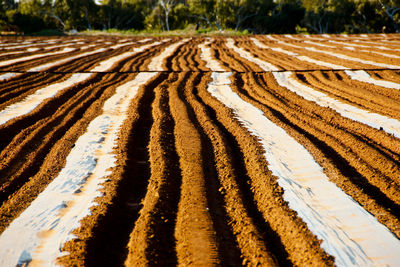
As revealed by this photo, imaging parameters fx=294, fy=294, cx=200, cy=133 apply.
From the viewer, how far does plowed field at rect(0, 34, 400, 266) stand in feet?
7.57

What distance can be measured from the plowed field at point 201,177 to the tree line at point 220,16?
98.9 ft

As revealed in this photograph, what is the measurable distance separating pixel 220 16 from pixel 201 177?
36205mm

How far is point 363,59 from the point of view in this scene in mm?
10688

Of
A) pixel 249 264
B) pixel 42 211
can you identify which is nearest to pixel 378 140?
pixel 249 264

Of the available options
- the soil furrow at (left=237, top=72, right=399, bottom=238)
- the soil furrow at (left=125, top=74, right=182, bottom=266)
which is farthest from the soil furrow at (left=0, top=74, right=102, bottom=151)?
the soil furrow at (left=237, top=72, right=399, bottom=238)

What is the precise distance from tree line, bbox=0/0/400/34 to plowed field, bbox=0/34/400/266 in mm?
30152

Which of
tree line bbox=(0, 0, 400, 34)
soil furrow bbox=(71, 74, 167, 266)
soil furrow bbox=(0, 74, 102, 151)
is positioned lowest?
soil furrow bbox=(71, 74, 167, 266)

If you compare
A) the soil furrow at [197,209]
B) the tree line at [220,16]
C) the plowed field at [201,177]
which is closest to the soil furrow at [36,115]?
the plowed field at [201,177]

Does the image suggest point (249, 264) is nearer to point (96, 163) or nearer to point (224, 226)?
point (224, 226)

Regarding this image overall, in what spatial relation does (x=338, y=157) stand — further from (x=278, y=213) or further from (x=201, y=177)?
(x=201, y=177)

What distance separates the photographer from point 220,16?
36188 millimetres

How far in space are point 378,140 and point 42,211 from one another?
4.35 metres

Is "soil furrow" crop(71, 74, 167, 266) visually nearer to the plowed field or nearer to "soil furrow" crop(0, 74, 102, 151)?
the plowed field

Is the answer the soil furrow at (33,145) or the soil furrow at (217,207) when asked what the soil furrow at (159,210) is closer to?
the soil furrow at (217,207)
